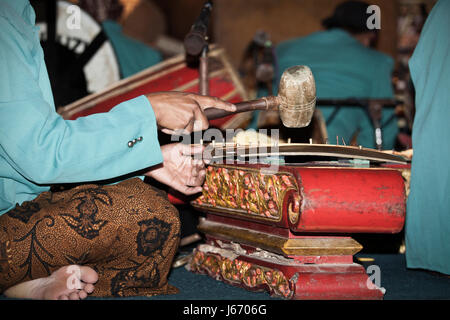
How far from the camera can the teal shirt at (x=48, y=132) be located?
104 centimetres

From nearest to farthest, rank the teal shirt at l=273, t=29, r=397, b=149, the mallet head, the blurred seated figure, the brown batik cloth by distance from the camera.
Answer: the brown batik cloth → the mallet head → the blurred seated figure → the teal shirt at l=273, t=29, r=397, b=149

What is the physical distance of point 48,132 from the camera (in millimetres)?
1056

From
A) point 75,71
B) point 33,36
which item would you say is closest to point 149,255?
point 33,36

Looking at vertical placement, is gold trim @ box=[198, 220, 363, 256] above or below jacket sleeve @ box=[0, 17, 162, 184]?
below

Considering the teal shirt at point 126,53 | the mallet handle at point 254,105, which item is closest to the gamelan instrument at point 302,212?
the mallet handle at point 254,105

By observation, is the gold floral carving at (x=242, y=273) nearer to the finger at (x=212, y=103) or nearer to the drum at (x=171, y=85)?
the finger at (x=212, y=103)

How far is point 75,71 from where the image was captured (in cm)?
245

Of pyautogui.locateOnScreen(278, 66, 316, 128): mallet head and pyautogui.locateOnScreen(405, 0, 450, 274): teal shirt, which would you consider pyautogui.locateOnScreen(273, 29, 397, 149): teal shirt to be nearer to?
pyautogui.locateOnScreen(405, 0, 450, 274): teal shirt

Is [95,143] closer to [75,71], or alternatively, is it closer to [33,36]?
[33,36]

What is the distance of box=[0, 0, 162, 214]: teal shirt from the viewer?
104 centimetres

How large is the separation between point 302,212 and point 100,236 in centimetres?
51

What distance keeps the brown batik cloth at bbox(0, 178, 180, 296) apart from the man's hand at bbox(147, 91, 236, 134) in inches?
8.5

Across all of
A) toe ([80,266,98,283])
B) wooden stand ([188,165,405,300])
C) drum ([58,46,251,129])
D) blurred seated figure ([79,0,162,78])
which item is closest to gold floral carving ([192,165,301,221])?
wooden stand ([188,165,405,300])

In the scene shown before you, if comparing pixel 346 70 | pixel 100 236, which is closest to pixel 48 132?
pixel 100 236
